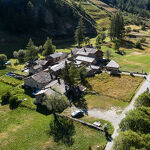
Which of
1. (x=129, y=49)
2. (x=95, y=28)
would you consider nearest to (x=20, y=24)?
(x=95, y=28)

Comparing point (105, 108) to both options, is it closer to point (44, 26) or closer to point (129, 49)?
point (129, 49)

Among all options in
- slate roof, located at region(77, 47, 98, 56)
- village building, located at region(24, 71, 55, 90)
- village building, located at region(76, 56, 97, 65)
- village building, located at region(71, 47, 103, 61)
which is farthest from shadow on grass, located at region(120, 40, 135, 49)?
village building, located at region(24, 71, 55, 90)

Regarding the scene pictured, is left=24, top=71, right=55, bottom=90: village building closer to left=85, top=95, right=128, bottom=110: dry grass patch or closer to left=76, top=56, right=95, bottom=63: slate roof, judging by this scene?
left=85, top=95, right=128, bottom=110: dry grass patch

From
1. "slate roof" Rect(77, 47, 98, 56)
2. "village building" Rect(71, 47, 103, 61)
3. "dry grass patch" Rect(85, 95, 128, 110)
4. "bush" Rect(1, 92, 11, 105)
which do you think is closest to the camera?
"dry grass patch" Rect(85, 95, 128, 110)

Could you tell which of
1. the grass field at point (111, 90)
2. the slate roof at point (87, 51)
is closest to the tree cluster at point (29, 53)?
the slate roof at point (87, 51)

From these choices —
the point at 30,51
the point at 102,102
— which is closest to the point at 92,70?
the point at 102,102

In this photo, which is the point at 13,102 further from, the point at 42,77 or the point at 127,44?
the point at 127,44

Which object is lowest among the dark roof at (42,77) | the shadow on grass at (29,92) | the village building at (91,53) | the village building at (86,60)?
the shadow on grass at (29,92)

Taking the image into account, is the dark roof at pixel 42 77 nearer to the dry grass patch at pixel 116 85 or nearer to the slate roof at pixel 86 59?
the dry grass patch at pixel 116 85
